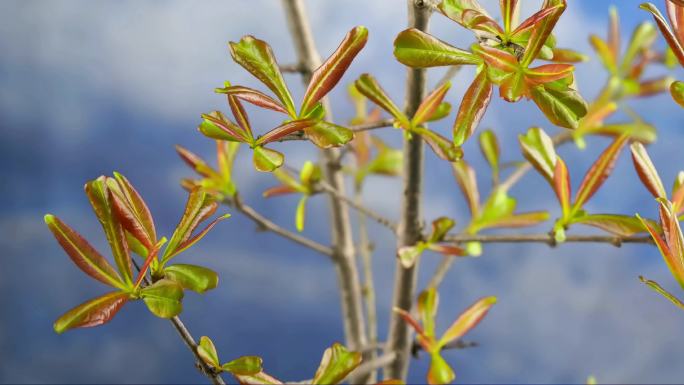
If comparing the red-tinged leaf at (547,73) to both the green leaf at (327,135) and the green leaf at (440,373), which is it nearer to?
the green leaf at (327,135)

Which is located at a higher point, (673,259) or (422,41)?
(422,41)

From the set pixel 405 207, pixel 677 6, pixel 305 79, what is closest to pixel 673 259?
pixel 677 6

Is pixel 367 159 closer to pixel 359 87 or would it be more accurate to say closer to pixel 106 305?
pixel 359 87

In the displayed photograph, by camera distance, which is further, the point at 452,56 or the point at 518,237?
the point at 518,237

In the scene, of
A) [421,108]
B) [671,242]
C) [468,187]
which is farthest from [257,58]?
[468,187]

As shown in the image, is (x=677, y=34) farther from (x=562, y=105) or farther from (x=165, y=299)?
(x=165, y=299)
